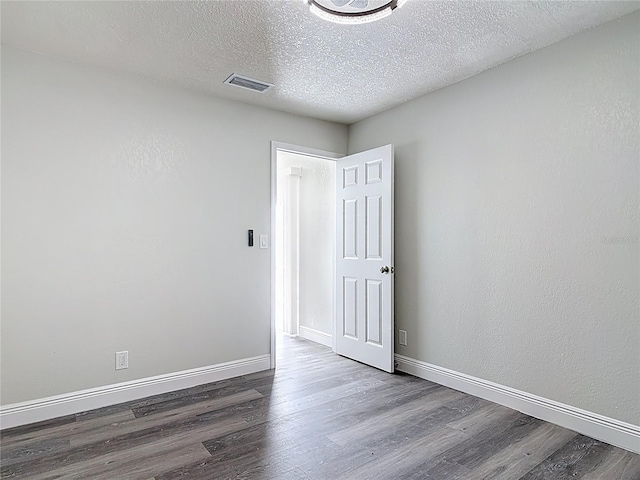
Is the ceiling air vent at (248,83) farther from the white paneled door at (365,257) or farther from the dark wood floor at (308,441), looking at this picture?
the dark wood floor at (308,441)

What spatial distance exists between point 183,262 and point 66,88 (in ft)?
4.84

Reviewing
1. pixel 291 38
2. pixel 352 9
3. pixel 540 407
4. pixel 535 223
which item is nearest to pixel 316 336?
pixel 540 407

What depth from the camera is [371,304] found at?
12.2 ft

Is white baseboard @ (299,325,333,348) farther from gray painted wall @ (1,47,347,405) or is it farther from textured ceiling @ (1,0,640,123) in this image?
textured ceiling @ (1,0,640,123)

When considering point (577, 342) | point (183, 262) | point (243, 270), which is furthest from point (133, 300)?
point (577, 342)

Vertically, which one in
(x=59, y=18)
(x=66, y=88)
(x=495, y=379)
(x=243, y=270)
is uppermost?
(x=59, y=18)

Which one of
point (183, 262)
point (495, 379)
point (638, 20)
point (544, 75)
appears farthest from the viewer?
point (183, 262)

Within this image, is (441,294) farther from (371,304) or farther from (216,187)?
(216,187)

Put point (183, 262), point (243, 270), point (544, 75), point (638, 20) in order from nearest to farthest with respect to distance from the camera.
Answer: point (638, 20) < point (544, 75) < point (183, 262) < point (243, 270)

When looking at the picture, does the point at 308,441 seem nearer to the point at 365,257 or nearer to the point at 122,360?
the point at 122,360

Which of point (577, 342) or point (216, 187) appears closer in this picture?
point (577, 342)

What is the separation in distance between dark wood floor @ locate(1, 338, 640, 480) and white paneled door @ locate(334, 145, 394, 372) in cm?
63

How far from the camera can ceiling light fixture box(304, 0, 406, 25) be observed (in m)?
2.02

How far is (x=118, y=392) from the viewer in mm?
2885
